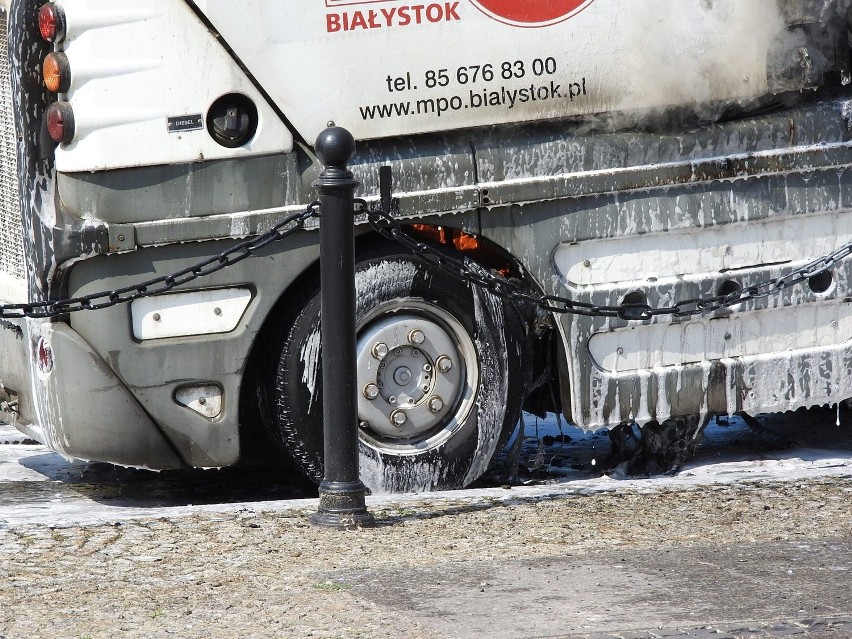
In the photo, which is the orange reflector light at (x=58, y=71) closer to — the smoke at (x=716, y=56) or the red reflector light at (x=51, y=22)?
the red reflector light at (x=51, y=22)

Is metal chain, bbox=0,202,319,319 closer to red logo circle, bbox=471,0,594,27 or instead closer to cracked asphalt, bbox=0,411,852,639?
cracked asphalt, bbox=0,411,852,639

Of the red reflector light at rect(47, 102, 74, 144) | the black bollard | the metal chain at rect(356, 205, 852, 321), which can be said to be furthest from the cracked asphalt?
the red reflector light at rect(47, 102, 74, 144)

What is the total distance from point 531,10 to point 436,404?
1472 mm

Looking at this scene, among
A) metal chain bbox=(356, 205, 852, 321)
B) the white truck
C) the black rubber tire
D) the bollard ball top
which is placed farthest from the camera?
the black rubber tire

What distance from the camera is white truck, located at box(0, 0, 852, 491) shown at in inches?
217

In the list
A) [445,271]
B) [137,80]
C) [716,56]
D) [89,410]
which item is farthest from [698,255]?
[89,410]

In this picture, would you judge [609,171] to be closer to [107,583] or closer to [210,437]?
[210,437]

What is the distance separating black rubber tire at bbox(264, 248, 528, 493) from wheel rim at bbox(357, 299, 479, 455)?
0.03m

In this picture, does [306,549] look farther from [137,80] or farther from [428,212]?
[137,80]

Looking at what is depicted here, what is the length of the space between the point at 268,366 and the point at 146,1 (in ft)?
4.49

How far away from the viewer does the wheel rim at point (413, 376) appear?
230 inches

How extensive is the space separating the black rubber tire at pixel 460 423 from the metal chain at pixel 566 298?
14 centimetres

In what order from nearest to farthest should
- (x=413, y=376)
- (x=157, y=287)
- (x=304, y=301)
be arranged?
(x=157, y=287) < (x=304, y=301) < (x=413, y=376)

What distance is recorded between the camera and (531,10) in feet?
19.2
